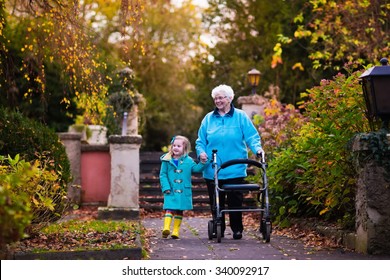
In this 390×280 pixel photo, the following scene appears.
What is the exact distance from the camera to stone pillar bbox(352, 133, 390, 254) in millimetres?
7141

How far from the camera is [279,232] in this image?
10.2 meters

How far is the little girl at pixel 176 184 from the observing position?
30.0ft

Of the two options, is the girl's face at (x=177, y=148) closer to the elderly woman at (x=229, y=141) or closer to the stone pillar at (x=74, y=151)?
the elderly woman at (x=229, y=141)

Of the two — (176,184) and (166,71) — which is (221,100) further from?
(166,71)

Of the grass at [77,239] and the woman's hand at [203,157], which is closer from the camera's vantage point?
the grass at [77,239]

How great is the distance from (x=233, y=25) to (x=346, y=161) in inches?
693

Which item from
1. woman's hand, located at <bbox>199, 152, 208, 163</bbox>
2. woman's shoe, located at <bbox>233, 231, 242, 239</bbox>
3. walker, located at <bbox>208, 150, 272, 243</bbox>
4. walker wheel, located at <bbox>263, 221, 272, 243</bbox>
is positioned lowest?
woman's shoe, located at <bbox>233, 231, 242, 239</bbox>

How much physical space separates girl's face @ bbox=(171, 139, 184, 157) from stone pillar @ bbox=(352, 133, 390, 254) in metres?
2.61

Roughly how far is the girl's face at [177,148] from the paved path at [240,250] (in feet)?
3.37

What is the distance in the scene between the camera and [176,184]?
30.2ft

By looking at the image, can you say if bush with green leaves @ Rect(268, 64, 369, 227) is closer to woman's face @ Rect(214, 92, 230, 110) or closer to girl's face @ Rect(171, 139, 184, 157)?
woman's face @ Rect(214, 92, 230, 110)

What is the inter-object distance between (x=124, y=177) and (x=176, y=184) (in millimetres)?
4249

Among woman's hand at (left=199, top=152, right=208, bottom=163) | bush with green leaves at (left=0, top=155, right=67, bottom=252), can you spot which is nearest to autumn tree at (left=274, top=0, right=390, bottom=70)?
woman's hand at (left=199, top=152, right=208, bottom=163)

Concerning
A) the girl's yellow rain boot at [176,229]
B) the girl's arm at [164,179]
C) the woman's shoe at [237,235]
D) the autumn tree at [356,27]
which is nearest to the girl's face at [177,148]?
the girl's arm at [164,179]
